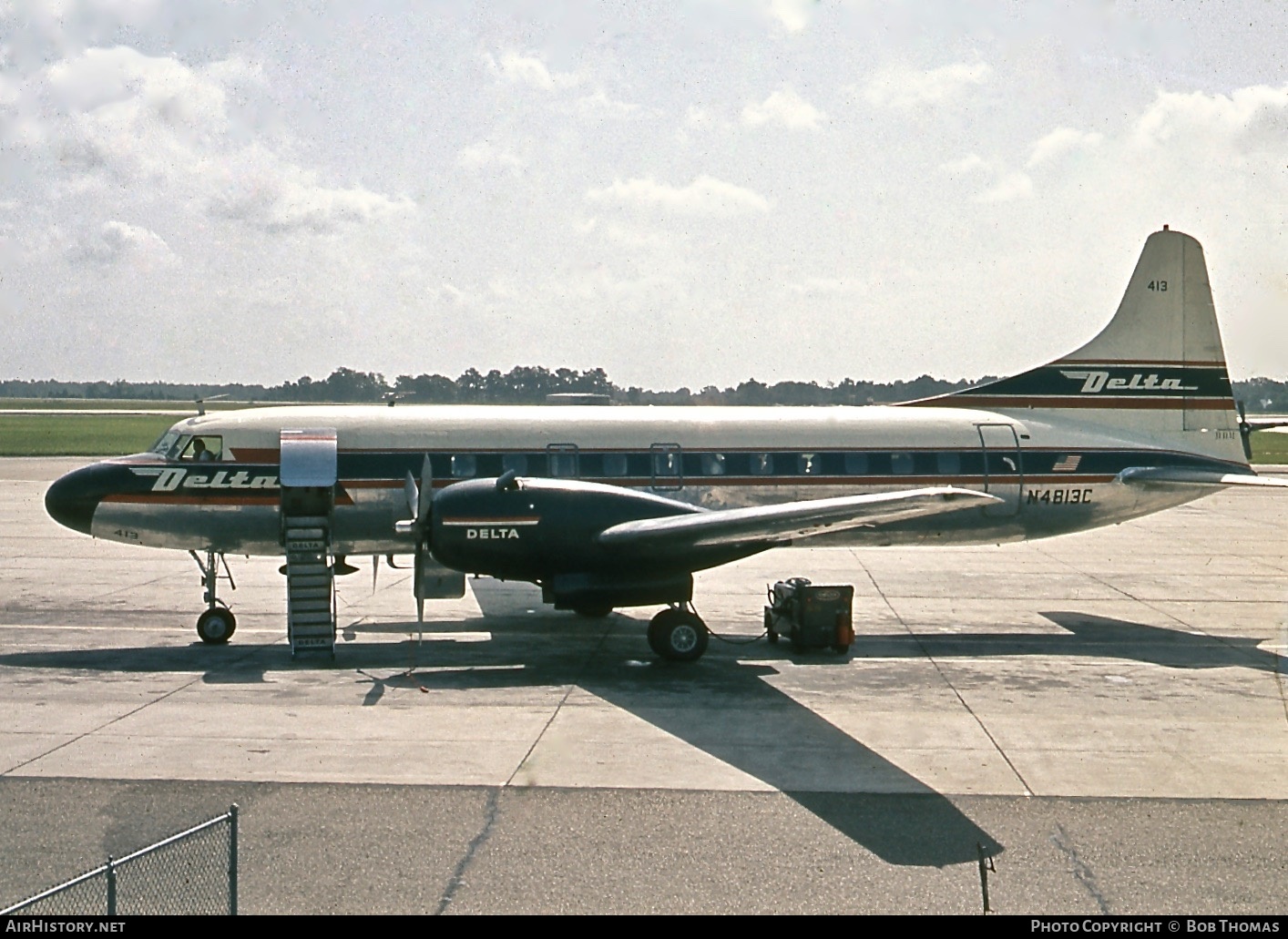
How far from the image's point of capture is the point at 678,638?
18.6m

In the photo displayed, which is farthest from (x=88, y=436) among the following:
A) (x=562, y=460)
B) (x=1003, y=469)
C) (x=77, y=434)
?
(x=1003, y=469)

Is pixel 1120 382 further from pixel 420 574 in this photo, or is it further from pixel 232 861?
pixel 232 861

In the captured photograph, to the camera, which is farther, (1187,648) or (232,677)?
(1187,648)

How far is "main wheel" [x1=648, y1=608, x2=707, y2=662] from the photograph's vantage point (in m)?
18.6

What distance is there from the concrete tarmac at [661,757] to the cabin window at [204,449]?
317 cm

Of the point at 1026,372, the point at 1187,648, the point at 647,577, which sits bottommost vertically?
the point at 1187,648

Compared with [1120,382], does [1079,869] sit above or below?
below

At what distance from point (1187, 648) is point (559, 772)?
12.8 metres

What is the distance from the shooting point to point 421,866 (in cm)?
1018

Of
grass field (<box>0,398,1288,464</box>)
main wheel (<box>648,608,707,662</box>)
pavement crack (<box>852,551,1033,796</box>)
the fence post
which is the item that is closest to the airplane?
main wheel (<box>648,608,707,662</box>)

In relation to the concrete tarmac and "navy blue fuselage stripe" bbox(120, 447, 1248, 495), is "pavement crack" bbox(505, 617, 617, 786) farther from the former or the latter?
"navy blue fuselage stripe" bbox(120, 447, 1248, 495)

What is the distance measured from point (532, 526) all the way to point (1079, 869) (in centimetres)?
998
